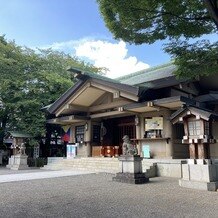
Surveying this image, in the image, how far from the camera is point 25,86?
20.7 m

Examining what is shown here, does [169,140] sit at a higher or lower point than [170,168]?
higher

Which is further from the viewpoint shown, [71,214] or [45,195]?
[45,195]

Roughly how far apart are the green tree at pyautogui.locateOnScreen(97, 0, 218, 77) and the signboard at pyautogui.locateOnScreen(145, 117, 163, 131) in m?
6.47

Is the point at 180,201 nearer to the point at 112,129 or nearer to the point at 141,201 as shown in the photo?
the point at 141,201

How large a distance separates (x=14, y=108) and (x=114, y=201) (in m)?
15.4

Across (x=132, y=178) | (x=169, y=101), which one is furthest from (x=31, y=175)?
(x=169, y=101)

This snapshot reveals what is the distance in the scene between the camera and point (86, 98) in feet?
59.1

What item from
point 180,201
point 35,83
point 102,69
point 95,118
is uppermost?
point 102,69

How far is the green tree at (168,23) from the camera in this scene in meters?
7.29

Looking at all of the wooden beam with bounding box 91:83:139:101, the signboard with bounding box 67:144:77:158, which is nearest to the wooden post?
the wooden beam with bounding box 91:83:139:101

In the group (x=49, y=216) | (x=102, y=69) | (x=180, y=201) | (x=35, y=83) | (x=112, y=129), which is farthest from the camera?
(x=102, y=69)

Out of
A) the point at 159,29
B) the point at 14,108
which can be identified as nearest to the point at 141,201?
the point at 159,29

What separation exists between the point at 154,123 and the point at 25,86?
36.4 feet

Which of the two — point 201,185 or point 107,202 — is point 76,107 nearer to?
point 201,185
